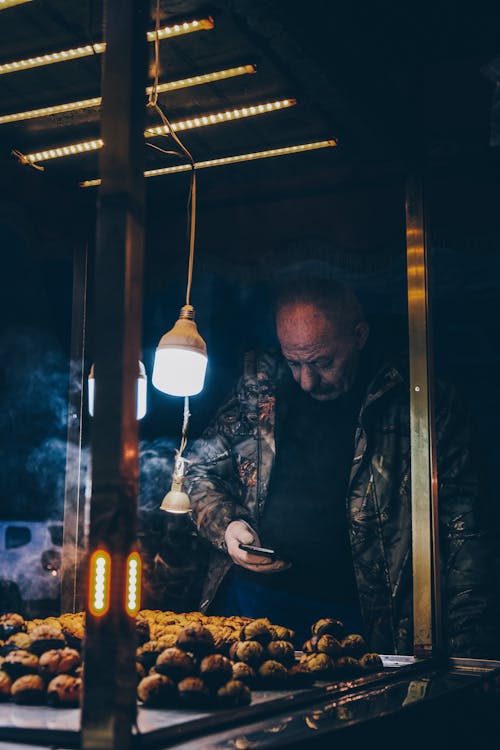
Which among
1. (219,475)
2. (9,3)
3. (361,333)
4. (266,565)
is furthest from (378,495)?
(9,3)

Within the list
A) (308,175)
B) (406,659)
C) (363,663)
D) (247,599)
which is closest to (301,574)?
(247,599)

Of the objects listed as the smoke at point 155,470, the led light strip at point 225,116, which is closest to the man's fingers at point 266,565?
the smoke at point 155,470

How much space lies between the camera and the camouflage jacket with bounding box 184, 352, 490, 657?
540cm

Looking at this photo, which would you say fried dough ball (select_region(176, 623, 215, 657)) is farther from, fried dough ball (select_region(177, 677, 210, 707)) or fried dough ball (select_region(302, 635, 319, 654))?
fried dough ball (select_region(302, 635, 319, 654))

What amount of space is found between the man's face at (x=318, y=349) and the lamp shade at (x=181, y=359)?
80.0 inches

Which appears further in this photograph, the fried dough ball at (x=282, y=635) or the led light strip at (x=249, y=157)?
the led light strip at (x=249, y=157)

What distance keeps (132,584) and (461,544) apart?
11.6 feet

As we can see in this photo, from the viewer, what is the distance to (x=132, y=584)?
2451 millimetres

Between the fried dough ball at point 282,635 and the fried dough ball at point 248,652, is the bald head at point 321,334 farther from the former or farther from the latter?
the fried dough ball at point 248,652

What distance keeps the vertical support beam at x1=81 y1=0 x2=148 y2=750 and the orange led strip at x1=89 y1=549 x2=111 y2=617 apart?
0.01 meters

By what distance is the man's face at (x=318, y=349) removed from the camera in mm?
6156

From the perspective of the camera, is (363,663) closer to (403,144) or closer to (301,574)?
(301,574)

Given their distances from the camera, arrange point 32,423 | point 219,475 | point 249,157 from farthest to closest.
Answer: point 32,423, point 219,475, point 249,157

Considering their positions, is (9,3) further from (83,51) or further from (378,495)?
(378,495)
